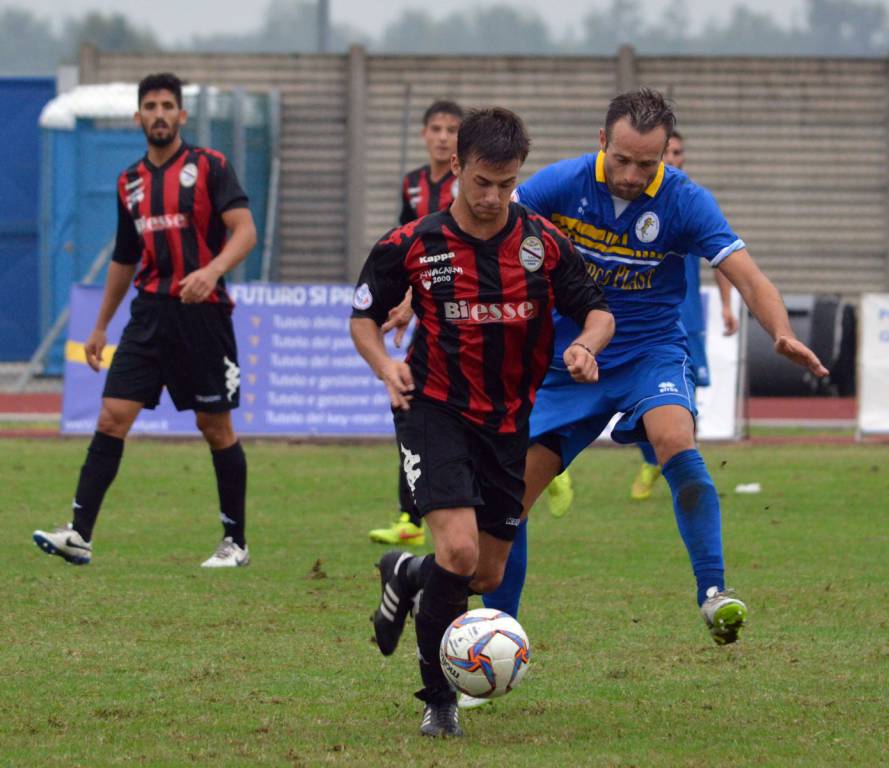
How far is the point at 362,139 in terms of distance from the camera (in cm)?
2392

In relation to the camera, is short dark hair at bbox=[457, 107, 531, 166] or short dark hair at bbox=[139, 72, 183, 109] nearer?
short dark hair at bbox=[457, 107, 531, 166]

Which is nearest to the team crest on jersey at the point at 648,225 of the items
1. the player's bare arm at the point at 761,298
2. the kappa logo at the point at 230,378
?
the player's bare arm at the point at 761,298

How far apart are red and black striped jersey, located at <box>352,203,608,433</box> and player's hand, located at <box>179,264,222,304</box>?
8.97 feet

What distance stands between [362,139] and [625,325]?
18.0 meters

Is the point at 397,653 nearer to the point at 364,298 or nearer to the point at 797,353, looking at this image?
the point at 364,298

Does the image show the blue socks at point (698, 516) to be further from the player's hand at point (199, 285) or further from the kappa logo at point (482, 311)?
the player's hand at point (199, 285)

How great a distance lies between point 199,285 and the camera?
26.2ft

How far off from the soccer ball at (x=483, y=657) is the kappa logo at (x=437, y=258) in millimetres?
1076

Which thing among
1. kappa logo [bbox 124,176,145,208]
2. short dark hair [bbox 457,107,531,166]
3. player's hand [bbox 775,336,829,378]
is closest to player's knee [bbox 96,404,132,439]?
kappa logo [bbox 124,176,145,208]

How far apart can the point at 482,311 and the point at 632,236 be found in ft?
3.29

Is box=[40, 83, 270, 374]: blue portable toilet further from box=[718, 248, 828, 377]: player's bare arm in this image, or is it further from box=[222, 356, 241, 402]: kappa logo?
box=[718, 248, 828, 377]: player's bare arm

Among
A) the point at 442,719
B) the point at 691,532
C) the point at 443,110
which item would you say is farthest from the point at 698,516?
the point at 443,110

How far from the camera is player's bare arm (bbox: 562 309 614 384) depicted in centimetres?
511

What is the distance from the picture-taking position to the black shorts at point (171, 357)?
828cm
